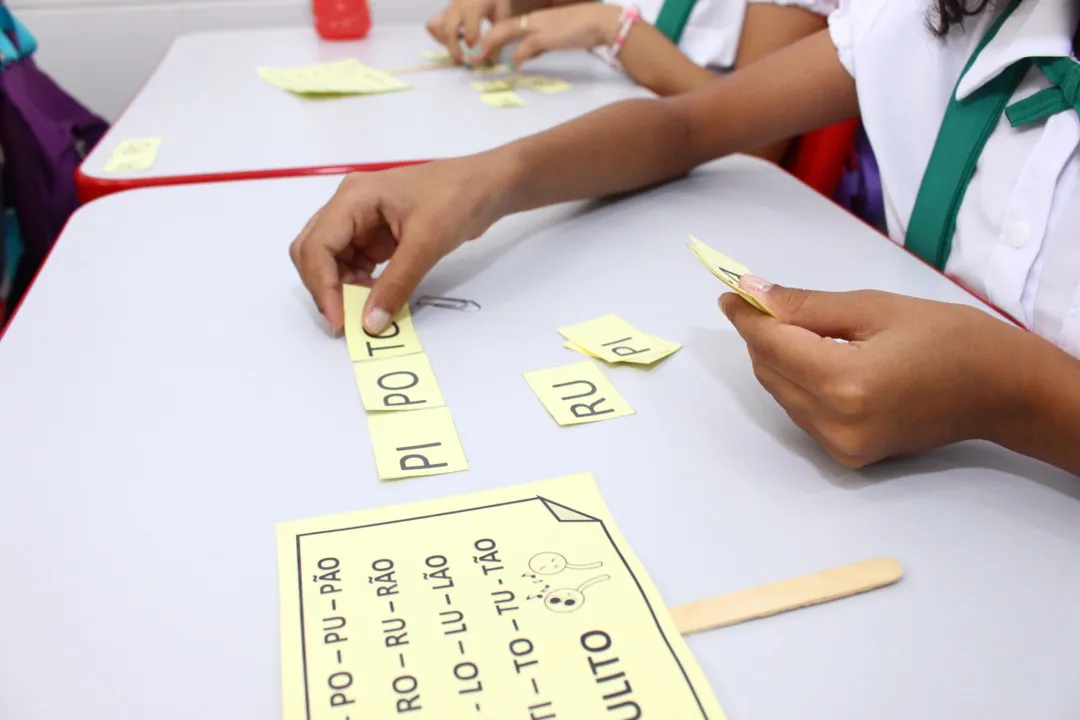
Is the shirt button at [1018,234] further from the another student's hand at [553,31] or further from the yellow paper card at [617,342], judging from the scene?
the another student's hand at [553,31]

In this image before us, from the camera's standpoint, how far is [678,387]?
0.60m

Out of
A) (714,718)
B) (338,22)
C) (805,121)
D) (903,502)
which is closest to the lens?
(714,718)

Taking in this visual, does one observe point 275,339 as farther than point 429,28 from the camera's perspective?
No

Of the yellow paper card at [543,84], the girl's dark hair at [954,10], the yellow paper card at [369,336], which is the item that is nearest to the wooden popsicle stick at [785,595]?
the yellow paper card at [369,336]

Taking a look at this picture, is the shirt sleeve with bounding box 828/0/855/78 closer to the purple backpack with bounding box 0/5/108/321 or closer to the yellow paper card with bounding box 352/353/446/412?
the yellow paper card with bounding box 352/353/446/412

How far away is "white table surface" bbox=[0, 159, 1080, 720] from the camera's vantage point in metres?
0.38

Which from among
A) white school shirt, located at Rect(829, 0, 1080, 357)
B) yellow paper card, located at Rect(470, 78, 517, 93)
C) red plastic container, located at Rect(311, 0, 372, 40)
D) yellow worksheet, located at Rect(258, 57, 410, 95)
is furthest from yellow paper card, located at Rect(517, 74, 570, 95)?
white school shirt, located at Rect(829, 0, 1080, 357)

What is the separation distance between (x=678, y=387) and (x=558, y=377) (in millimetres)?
83

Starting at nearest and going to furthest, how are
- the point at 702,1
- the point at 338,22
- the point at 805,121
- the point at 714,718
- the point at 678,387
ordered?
the point at 714,718
the point at 678,387
the point at 805,121
the point at 702,1
the point at 338,22

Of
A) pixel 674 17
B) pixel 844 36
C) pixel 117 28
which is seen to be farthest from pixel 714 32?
pixel 117 28

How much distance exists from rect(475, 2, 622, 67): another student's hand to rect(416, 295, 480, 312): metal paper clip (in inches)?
30.5

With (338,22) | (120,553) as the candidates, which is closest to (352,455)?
(120,553)

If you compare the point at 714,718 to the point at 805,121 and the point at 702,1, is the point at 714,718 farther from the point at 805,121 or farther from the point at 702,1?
the point at 702,1

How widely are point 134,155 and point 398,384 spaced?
1.97ft
